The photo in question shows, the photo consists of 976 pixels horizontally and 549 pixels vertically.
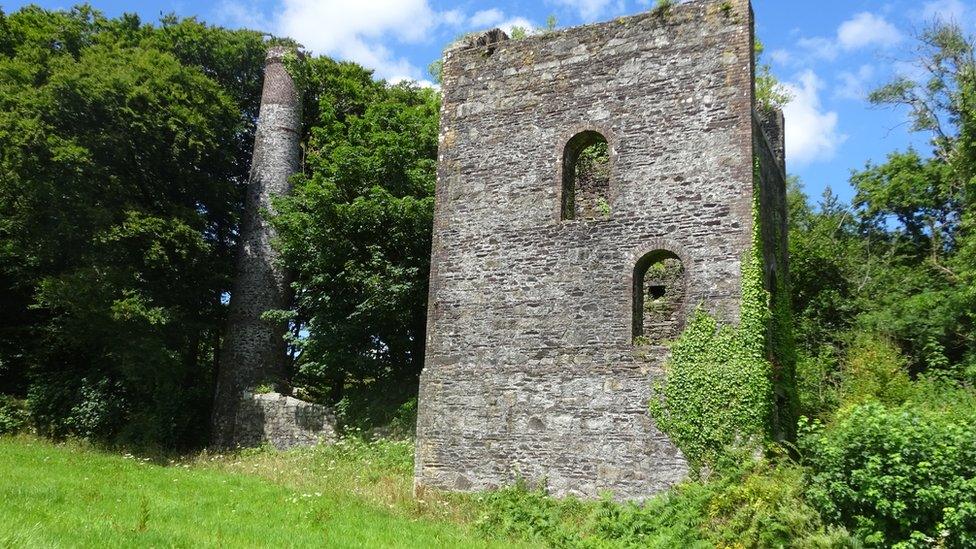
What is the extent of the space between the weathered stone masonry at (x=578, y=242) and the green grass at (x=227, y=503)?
5.70ft

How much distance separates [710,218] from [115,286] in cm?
1395

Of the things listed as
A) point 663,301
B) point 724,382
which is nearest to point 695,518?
point 724,382

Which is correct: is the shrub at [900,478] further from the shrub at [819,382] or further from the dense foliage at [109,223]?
the dense foliage at [109,223]

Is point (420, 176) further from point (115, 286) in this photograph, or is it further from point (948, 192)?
point (948, 192)

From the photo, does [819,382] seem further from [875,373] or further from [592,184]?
[592,184]

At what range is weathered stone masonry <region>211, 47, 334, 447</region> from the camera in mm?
19062

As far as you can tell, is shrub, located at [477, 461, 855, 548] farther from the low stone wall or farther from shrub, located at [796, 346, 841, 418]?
the low stone wall

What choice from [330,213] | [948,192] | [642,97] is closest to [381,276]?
[330,213]

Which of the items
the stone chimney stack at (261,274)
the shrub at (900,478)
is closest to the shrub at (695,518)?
the shrub at (900,478)

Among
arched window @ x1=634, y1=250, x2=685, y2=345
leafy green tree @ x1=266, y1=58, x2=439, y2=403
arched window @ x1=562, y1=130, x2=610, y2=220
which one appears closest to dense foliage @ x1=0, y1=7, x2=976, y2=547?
leafy green tree @ x1=266, y1=58, x2=439, y2=403

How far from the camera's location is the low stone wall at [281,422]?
59.8ft

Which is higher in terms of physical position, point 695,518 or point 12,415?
point 12,415

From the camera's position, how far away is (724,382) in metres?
11.3

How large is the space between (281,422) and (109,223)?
6259 mm
